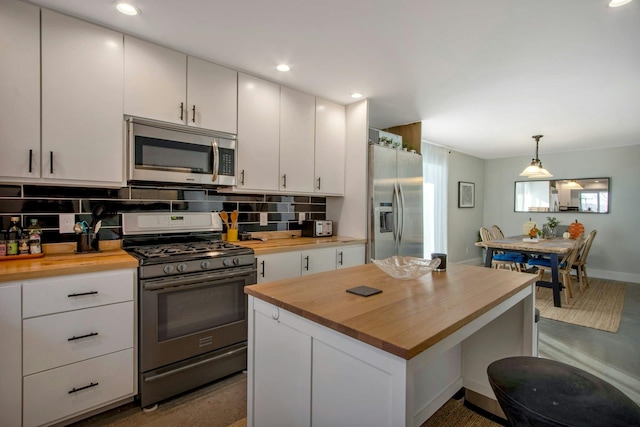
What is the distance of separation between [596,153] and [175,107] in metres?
7.08

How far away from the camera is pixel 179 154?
2.38 m

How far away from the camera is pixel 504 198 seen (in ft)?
22.8

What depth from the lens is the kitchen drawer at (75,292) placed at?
5.24 ft

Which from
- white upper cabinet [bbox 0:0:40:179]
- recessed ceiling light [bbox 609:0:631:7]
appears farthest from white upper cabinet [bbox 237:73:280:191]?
recessed ceiling light [bbox 609:0:631:7]

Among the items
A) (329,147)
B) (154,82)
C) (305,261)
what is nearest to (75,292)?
(154,82)

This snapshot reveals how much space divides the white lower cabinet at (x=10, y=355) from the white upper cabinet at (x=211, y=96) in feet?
4.84

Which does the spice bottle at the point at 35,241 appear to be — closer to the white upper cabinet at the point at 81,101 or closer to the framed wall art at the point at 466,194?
the white upper cabinet at the point at 81,101

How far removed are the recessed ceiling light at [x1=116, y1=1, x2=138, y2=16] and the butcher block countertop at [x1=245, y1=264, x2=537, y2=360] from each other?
5.75 feet

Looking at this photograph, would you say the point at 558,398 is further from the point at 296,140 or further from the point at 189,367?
the point at 296,140

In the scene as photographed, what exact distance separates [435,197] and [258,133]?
3.77 m

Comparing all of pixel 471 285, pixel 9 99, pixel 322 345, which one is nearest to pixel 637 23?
pixel 471 285

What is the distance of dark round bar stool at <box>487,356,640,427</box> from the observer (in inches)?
34.2

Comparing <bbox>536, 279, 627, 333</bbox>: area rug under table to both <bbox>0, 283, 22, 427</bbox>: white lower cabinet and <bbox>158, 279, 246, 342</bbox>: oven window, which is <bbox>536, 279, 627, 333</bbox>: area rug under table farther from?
<bbox>0, 283, 22, 427</bbox>: white lower cabinet

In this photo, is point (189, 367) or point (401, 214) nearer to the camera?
point (189, 367)
